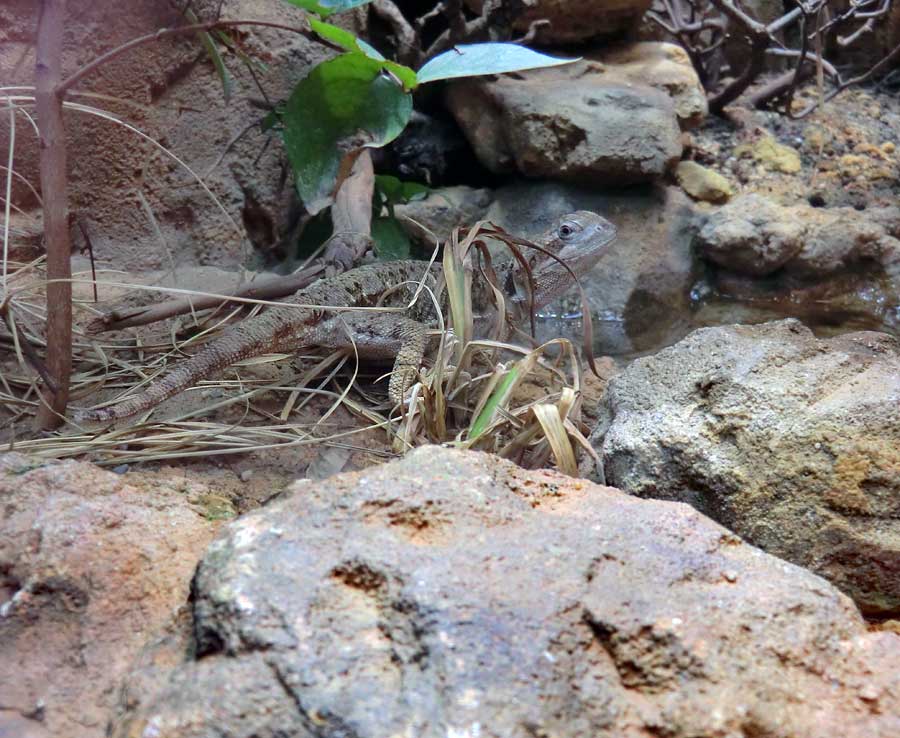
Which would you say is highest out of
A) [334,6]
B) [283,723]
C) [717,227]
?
[334,6]

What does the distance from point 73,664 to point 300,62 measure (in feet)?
11.8

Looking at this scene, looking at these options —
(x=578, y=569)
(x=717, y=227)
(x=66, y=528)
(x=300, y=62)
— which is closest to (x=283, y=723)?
(x=578, y=569)

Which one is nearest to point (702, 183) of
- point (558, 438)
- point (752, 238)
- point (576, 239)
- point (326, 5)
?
point (752, 238)

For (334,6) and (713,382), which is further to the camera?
(334,6)

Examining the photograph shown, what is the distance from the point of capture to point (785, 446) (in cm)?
194

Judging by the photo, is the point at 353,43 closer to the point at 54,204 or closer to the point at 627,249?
the point at 54,204

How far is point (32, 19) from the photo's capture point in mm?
3652

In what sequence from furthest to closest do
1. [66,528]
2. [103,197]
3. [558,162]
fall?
[558,162]
[103,197]
[66,528]

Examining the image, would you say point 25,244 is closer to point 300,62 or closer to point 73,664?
point 300,62

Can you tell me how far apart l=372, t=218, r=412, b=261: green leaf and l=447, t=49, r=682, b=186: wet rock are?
3.39 feet

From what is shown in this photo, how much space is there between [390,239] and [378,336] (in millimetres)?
1062

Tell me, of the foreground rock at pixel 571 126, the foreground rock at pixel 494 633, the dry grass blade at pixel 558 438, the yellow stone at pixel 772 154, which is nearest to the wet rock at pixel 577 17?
the foreground rock at pixel 571 126

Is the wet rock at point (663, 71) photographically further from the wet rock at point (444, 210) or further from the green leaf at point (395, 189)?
the green leaf at point (395, 189)

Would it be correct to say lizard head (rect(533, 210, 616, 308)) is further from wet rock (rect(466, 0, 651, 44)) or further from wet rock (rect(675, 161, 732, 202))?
wet rock (rect(466, 0, 651, 44))
